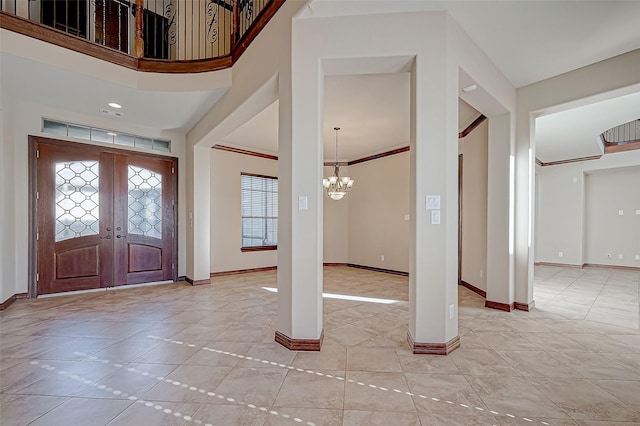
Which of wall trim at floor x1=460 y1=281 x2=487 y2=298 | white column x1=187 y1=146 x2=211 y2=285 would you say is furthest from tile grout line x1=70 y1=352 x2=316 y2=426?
wall trim at floor x1=460 y1=281 x2=487 y2=298

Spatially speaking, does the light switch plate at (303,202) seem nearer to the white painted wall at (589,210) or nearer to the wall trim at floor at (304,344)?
the wall trim at floor at (304,344)

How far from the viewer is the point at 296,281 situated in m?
2.75

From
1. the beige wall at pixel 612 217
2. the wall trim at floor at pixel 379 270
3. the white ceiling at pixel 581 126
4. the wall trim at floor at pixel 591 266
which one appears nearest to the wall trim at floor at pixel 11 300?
the wall trim at floor at pixel 379 270

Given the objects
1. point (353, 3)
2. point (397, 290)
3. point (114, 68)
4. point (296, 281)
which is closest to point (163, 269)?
point (114, 68)

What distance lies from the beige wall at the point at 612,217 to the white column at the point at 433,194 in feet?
25.5

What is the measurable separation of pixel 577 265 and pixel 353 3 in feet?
29.5

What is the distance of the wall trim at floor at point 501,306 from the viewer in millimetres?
3916

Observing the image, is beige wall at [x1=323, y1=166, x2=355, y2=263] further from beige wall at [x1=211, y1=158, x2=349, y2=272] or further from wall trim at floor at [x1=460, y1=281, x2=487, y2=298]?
wall trim at floor at [x1=460, y1=281, x2=487, y2=298]

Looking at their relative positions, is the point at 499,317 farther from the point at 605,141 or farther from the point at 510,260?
the point at 605,141

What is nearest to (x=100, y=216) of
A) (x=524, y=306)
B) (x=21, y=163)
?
(x=21, y=163)

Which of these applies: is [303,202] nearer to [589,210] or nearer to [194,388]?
[194,388]

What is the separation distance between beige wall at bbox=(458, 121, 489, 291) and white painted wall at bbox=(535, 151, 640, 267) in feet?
15.9

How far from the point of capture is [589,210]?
807cm

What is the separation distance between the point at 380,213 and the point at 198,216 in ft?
13.3
